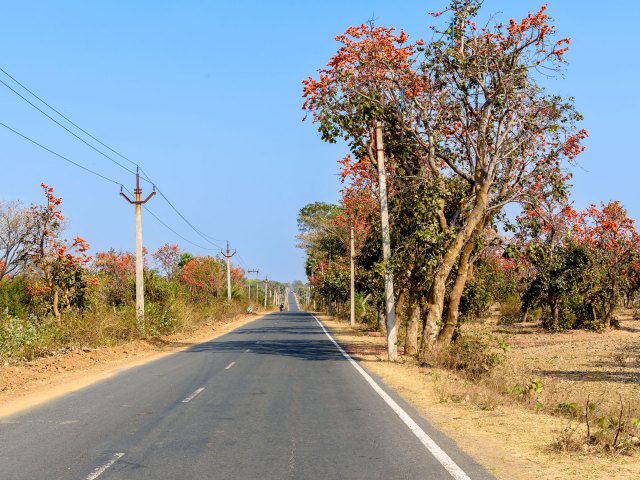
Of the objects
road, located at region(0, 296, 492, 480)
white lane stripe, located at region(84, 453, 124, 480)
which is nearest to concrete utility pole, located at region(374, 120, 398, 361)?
road, located at region(0, 296, 492, 480)

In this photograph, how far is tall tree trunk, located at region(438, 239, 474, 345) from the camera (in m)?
19.5

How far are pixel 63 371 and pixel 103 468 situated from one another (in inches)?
481

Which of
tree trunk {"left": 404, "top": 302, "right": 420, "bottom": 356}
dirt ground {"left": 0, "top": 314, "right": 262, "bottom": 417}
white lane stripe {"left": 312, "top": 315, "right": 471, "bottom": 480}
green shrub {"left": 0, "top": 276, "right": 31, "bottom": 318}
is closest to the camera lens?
white lane stripe {"left": 312, "top": 315, "right": 471, "bottom": 480}

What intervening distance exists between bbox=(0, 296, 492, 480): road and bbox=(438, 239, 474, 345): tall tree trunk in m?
4.68

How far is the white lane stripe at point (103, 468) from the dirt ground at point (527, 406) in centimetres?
406

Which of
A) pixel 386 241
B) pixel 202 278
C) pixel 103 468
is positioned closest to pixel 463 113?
pixel 386 241

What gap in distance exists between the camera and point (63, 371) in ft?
60.3

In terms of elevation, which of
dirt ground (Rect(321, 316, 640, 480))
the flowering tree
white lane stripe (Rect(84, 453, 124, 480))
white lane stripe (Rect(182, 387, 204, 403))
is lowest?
dirt ground (Rect(321, 316, 640, 480))

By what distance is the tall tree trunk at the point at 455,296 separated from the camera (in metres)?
19.5

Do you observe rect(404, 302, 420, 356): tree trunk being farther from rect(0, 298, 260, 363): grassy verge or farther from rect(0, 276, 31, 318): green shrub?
rect(0, 276, 31, 318): green shrub

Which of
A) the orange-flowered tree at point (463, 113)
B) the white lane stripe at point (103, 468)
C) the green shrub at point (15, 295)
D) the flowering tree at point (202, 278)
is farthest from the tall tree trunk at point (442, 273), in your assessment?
the flowering tree at point (202, 278)

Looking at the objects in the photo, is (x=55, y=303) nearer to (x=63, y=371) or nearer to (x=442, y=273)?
(x=63, y=371)

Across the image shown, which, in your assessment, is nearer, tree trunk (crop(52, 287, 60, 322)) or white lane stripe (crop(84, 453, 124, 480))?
white lane stripe (crop(84, 453, 124, 480))

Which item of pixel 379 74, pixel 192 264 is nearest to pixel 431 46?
pixel 379 74
